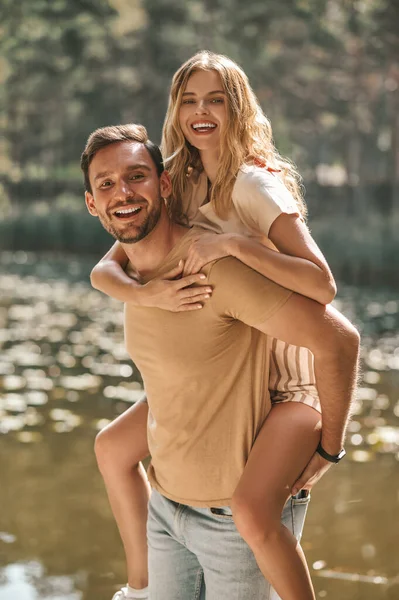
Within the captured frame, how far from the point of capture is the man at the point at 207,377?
8.71 ft

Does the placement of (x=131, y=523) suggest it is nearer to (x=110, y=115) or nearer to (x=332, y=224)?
(x=332, y=224)

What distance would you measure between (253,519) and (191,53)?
32.6 meters

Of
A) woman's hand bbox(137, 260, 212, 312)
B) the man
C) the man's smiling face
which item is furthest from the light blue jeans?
the man's smiling face

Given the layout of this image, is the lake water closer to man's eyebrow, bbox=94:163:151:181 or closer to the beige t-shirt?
the beige t-shirt

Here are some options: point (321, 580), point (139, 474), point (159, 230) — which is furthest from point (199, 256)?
point (321, 580)

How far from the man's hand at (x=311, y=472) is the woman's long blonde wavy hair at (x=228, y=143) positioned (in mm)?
797

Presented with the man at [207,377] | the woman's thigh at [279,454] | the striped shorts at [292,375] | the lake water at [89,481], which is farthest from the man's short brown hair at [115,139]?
the lake water at [89,481]

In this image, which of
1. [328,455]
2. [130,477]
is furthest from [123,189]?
[130,477]

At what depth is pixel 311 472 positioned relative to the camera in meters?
2.81

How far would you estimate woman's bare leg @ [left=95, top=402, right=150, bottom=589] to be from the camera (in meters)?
3.34

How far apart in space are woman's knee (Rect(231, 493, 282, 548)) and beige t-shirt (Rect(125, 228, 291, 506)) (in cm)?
11

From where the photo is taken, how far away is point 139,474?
11.2 feet

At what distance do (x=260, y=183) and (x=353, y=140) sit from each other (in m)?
36.5

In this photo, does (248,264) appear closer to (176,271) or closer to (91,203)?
(176,271)
